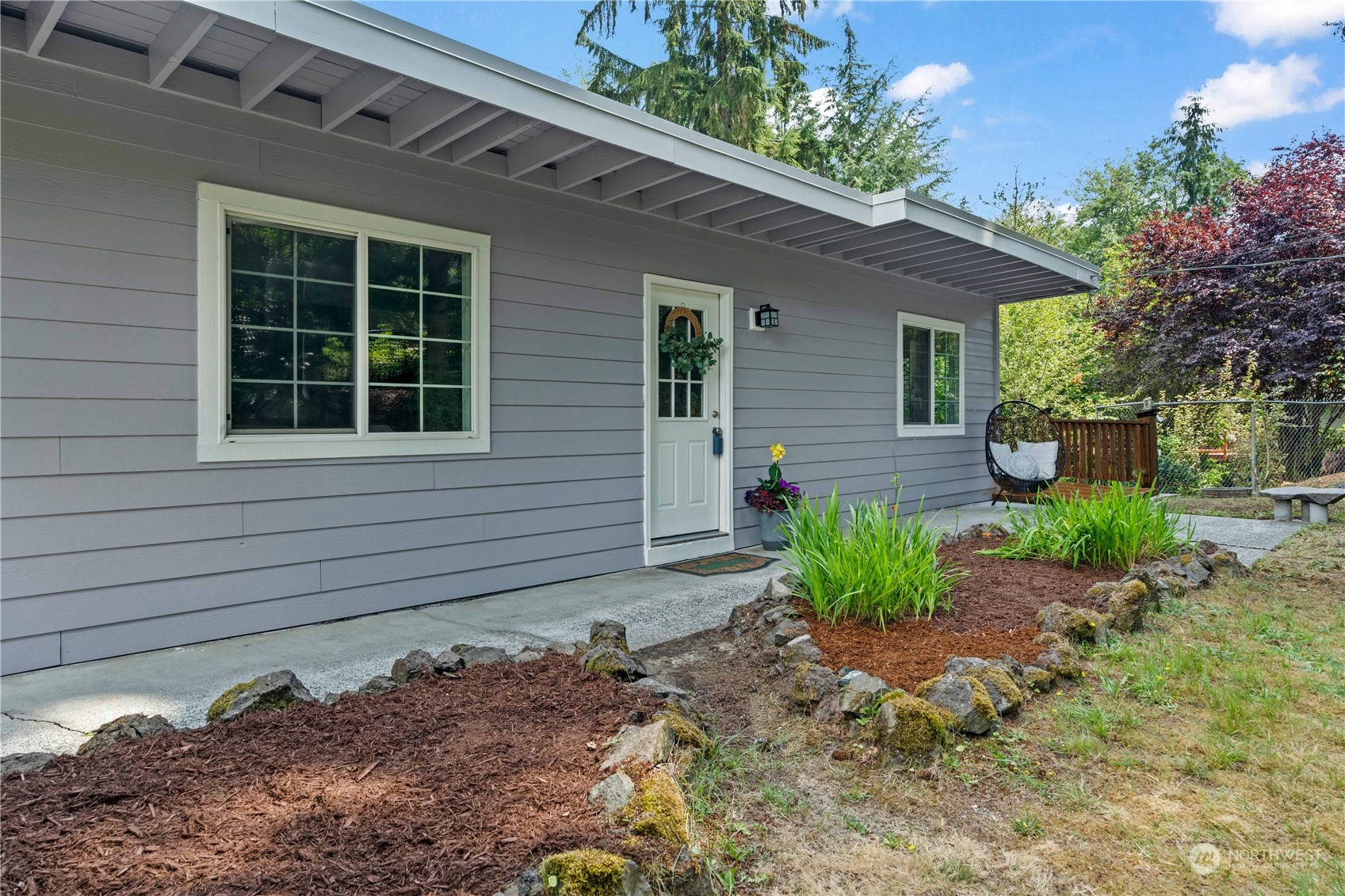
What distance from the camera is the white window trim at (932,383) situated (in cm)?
739

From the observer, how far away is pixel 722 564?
5.13m

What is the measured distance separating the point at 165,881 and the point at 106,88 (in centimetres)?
301

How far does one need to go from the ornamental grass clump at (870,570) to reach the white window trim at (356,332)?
186 cm

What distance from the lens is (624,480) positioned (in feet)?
16.2

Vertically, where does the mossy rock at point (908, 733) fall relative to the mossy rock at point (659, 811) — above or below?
below

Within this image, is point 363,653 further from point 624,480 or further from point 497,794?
point 624,480

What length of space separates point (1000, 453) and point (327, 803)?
7394mm

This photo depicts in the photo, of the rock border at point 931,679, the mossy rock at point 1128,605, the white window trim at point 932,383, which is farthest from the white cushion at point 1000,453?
the mossy rock at point 1128,605

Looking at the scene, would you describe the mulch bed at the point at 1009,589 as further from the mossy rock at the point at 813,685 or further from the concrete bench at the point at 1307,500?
the concrete bench at the point at 1307,500

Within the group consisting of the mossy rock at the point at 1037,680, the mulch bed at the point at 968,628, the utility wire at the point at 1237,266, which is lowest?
the mossy rock at the point at 1037,680

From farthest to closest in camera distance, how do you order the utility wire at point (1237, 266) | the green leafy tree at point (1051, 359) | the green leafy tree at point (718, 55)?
the green leafy tree at point (1051, 359), the green leafy tree at point (718, 55), the utility wire at point (1237, 266)

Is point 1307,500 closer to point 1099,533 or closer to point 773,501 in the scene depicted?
point 1099,533

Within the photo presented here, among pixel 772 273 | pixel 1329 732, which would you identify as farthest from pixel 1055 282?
pixel 1329 732

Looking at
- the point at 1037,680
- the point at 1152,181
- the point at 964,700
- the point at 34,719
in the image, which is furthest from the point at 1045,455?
the point at 1152,181
